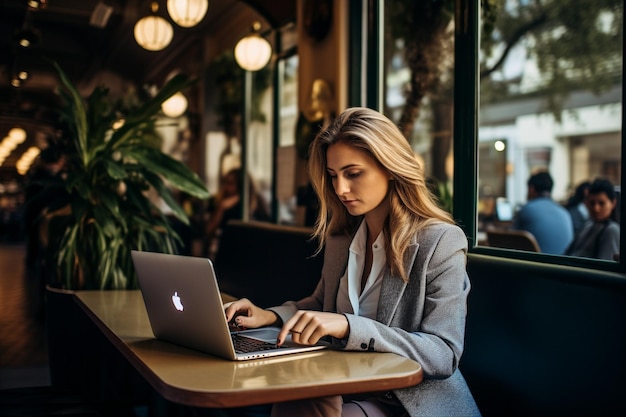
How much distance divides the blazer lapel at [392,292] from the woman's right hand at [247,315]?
1.10 ft

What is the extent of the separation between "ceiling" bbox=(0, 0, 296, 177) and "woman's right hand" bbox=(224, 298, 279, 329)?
152 inches

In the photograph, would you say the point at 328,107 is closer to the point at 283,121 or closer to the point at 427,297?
the point at 283,121

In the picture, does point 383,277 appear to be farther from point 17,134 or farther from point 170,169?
point 17,134

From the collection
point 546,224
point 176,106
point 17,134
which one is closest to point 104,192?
point 546,224

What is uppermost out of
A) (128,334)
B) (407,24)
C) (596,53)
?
(596,53)

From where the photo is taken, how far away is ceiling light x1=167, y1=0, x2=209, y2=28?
5.43 metres

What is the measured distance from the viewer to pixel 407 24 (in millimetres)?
4590

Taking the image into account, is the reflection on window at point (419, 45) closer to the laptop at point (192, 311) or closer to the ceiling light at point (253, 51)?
the ceiling light at point (253, 51)

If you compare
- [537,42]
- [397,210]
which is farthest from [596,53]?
[397,210]

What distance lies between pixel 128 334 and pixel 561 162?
11185 mm

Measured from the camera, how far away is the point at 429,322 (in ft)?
5.67

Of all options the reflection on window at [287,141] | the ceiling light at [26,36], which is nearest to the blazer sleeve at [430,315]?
the reflection on window at [287,141]

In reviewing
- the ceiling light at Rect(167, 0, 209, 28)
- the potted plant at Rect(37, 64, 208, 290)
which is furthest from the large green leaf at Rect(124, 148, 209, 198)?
the ceiling light at Rect(167, 0, 209, 28)

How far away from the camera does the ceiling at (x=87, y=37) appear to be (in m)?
8.34
